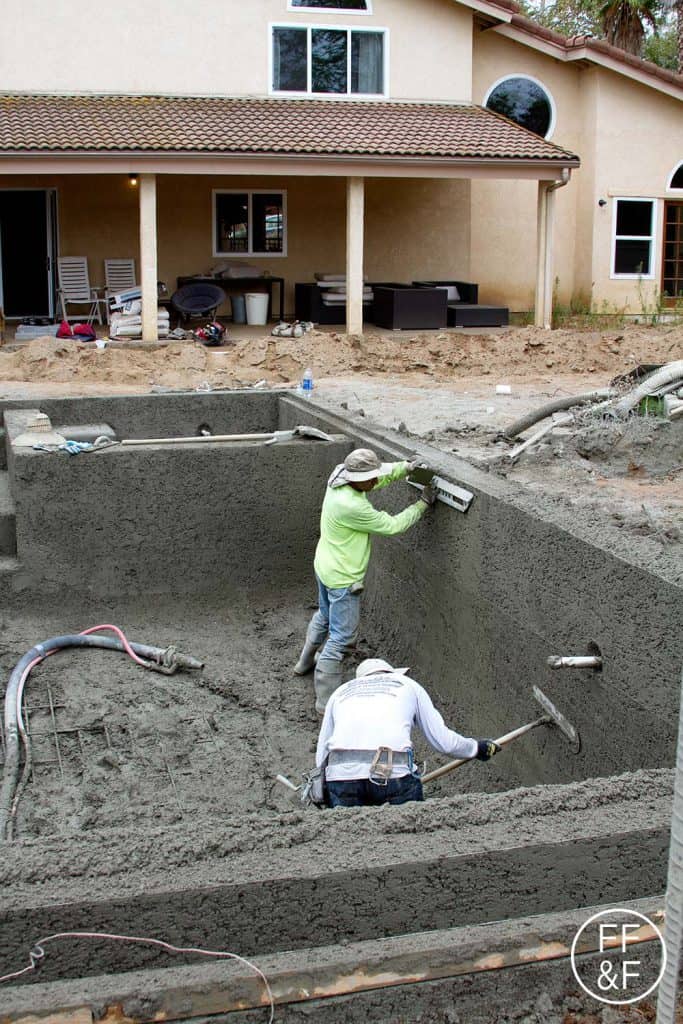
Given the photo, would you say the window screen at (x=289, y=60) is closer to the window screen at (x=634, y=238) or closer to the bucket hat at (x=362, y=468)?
the window screen at (x=634, y=238)

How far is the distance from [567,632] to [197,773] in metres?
2.66

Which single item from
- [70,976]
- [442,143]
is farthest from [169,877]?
[442,143]

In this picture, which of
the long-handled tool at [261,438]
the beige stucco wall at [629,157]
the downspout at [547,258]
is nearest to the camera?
the long-handled tool at [261,438]

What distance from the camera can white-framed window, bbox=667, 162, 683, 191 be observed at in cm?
2317

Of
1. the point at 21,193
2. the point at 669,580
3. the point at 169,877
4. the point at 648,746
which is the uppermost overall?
the point at 21,193

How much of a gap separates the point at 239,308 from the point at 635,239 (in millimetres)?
8156

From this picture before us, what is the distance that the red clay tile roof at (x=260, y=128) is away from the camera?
59.6 feet

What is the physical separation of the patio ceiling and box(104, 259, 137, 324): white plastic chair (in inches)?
111

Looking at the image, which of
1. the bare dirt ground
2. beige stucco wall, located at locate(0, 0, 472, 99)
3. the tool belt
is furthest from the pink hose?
beige stucco wall, located at locate(0, 0, 472, 99)

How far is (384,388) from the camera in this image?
15.2 metres

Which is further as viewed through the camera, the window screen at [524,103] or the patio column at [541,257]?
the window screen at [524,103]

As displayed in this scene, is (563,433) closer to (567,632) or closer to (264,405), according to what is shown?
(264,405)

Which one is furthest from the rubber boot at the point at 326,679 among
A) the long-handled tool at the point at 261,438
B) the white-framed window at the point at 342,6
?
the white-framed window at the point at 342,6

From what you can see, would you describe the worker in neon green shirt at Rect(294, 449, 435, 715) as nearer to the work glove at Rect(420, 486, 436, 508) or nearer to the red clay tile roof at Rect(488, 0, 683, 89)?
the work glove at Rect(420, 486, 436, 508)
